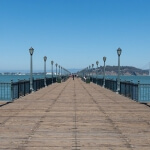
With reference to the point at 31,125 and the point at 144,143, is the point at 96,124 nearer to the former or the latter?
the point at 31,125

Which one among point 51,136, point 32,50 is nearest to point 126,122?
point 51,136

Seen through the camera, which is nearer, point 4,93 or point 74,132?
point 74,132

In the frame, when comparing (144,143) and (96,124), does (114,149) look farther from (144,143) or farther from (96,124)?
(96,124)

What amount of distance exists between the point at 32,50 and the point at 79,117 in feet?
63.1

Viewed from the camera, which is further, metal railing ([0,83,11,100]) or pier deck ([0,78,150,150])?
metal railing ([0,83,11,100])

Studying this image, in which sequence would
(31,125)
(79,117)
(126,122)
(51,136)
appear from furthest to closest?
1. (79,117)
2. (126,122)
3. (31,125)
4. (51,136)

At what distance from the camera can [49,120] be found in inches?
459

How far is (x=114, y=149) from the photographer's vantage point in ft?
24.2

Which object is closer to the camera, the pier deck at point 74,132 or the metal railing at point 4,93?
the pier deck at point 74,132

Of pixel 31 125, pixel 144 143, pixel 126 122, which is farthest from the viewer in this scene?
pixel 126 122

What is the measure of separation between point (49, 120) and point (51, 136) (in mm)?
2945

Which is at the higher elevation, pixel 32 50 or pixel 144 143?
pixel 32 50

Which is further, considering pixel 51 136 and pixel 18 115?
pixel 18 115

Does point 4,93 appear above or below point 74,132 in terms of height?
above
